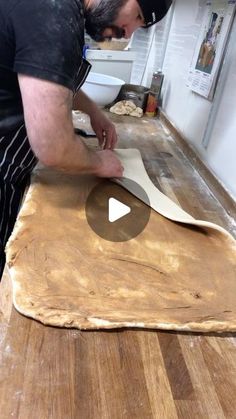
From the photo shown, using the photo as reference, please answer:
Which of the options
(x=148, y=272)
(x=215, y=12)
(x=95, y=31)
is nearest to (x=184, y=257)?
(x=148, y=272)

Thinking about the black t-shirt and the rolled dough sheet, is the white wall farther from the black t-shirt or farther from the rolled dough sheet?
the black t-shirt

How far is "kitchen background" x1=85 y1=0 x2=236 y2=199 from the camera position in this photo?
114 centimetres

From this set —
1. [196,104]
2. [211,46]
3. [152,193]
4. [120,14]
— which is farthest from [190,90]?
[120,14]

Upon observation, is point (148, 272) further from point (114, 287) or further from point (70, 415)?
point (70, 415)

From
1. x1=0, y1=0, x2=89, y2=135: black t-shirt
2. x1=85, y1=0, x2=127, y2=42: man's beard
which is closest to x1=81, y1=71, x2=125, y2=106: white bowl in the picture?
x1=85, y1=0, x2=127, y2=42: man's beard

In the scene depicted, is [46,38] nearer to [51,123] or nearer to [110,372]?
[51,123]

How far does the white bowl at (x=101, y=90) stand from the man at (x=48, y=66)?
855 millimetres

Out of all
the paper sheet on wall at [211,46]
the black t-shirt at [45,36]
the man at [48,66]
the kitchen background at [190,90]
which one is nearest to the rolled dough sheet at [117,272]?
the man at [48,66]

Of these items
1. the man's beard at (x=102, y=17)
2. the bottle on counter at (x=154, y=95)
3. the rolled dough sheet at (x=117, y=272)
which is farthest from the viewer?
the bottle on counter at (x=154, y=95)

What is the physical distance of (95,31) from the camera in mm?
763

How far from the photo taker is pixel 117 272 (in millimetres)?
658

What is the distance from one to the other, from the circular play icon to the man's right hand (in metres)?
0.04

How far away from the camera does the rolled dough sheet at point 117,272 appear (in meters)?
0.57

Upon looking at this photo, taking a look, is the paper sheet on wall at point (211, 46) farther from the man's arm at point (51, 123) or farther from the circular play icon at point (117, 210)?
the man's arm at point (51, 123)
